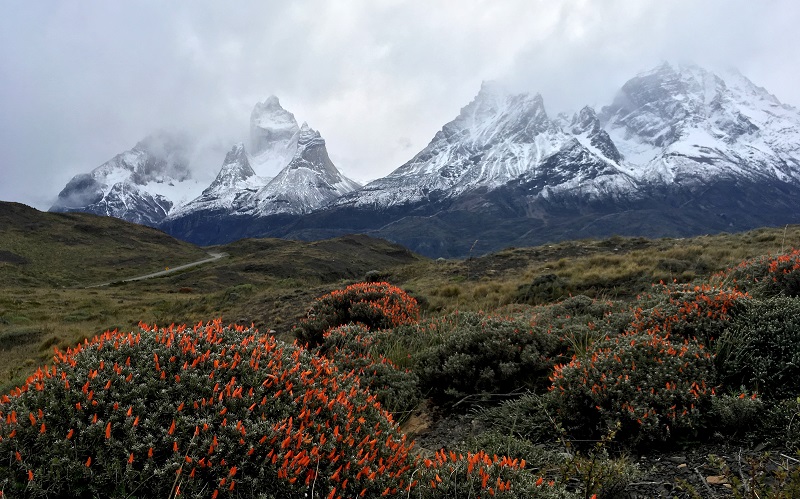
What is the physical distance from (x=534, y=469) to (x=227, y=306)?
64.0 ft

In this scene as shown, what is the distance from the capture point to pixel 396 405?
476 centimetres

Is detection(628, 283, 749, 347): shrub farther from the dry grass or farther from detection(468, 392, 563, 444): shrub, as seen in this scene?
the dry grass

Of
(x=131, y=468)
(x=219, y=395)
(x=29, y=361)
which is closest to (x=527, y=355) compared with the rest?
(x=219, y=395)

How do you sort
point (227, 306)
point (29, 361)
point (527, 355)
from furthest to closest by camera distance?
1. point (227, 306)
2. point (29, 361)
3. point (527, 355)

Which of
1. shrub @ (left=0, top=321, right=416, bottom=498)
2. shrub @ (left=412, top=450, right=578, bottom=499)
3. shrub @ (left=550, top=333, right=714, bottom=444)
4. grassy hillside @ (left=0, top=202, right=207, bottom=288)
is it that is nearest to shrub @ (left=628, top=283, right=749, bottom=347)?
shrub @ (left=550, top=333, right=714, bottom=444)

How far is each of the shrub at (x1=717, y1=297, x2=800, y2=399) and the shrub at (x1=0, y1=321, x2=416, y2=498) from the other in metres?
3.38

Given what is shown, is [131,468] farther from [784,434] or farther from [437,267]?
[437,267]

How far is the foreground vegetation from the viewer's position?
222 cm

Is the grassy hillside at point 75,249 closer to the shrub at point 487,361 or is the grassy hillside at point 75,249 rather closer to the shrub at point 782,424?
the shrub at point 487,361

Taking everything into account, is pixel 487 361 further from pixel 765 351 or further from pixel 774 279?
pixel 774 279

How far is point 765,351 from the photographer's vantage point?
4.26 m

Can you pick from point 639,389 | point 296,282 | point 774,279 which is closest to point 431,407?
point 639,389

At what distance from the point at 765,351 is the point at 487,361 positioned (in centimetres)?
288

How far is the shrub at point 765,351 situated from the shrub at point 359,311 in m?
5.40
